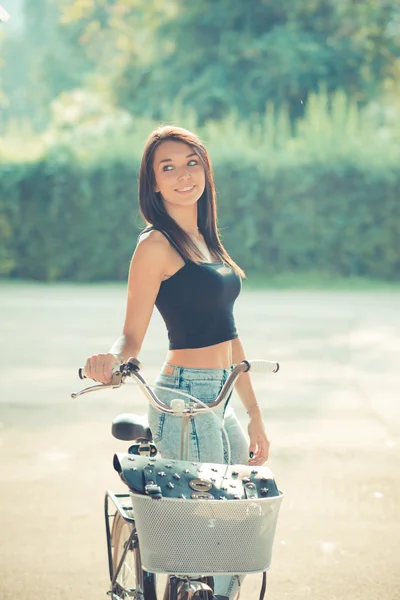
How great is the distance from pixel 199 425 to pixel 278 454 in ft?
14.9

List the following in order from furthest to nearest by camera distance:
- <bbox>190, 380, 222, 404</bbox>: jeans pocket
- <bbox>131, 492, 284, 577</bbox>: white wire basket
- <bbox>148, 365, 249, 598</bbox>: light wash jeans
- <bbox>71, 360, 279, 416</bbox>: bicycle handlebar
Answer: <bbox>190, 380, 222, 404</bbox>: jeans pocket → <bbox>148, 365, 249, 598</bbox>: light wash jeans → <bbox>71, 360, 279, 416</bbox>: bicycle handlebar → <bbox>131, 492, 284, 577</bbox>: white wire basket

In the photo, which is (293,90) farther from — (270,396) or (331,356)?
(270,396)

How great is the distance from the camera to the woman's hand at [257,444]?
3.79 m

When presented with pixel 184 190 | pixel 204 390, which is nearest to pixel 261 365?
pixel 204 390

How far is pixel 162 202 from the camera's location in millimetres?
3859

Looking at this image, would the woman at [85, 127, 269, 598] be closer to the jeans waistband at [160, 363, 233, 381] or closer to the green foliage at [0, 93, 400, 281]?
the jeans waistband at [160, 363, 233, 381]

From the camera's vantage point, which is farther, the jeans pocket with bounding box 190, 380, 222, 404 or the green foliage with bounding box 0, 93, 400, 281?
the green foliage with bounding box 0, 93, 400, 281

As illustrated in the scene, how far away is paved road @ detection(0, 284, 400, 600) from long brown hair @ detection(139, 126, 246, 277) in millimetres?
1893

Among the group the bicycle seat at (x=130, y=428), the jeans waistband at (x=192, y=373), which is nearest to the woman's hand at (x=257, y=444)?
the jeans waistband at (x=192, y=373)

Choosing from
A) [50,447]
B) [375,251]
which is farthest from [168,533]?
[375,251]

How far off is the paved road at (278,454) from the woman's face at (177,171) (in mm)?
2071

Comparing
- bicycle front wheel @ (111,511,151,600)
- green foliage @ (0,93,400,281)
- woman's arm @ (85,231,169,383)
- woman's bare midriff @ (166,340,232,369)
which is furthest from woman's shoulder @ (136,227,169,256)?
green foliage @ (0,93,400,281)

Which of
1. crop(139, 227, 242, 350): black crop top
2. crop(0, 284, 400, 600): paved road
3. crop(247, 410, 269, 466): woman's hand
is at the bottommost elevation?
crop(0, 284, 400, 600): paved road

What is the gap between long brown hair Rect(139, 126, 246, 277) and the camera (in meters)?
3.73
